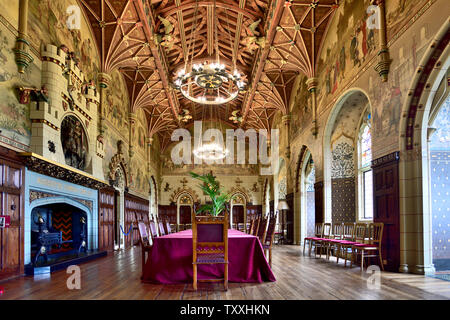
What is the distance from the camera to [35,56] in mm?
7305

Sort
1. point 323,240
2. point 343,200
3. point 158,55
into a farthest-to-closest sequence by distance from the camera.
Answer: point 158,55 → point 343,200 → point 323,240

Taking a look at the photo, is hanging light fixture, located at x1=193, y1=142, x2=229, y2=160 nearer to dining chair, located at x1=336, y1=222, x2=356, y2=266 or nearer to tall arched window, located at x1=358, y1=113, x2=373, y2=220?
tall arched window, located at x1=358, y1=113, x2=373, y2=220

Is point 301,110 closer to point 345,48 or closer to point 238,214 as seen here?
point 345,48

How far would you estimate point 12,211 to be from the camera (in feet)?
20.5

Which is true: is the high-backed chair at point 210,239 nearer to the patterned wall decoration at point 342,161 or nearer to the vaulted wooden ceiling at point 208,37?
the patterned wall decoration at point 342,161

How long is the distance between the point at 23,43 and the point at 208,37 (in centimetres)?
908

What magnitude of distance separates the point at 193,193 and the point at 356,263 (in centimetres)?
1790

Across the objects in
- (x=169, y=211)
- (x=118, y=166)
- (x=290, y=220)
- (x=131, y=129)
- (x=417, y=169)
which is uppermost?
(x=131, y=129)

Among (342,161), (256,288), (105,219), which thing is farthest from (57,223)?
(342,161)

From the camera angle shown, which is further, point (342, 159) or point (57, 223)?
point (342, 159)

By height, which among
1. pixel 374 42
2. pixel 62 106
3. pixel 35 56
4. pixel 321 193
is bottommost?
pixel 321 193

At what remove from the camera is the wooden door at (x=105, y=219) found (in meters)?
11.0
